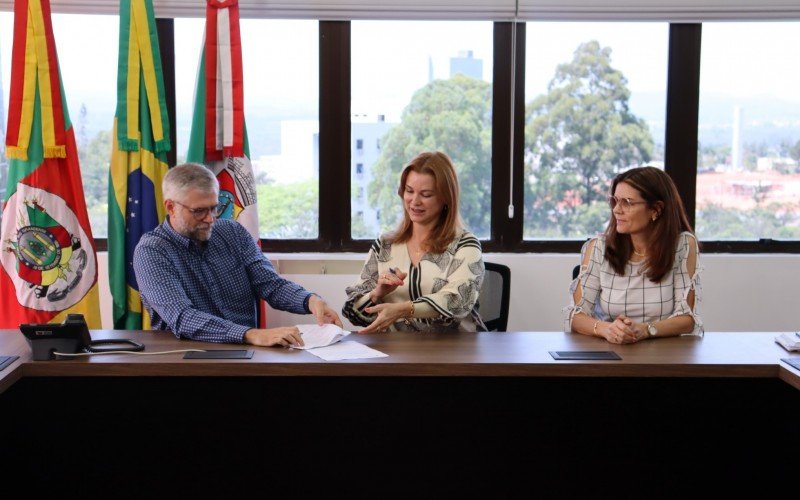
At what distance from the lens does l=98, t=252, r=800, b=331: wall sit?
418 cm

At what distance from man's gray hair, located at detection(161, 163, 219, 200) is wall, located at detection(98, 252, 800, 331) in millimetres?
1448

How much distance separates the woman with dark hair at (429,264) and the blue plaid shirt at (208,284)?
305 mm

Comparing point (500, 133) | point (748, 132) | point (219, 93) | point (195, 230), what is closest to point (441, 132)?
point (500, 133)

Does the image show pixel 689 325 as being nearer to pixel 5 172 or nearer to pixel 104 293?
pixel 104 293

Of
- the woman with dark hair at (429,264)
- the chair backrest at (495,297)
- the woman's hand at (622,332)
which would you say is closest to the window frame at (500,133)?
the chair backrest at (495,297)

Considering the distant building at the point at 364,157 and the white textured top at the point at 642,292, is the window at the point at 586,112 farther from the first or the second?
the white textured top at the point at 642,292

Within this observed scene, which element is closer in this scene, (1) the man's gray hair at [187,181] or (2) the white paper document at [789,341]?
(2) the white paper document at [789,341]

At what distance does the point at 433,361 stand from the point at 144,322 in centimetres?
195

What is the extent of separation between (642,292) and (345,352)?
1.01 metres
